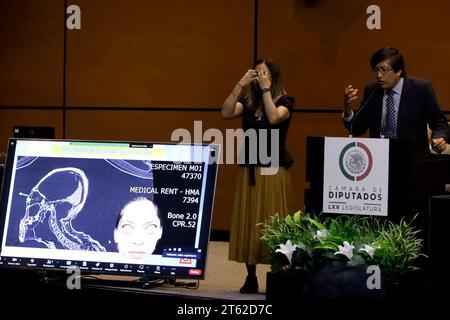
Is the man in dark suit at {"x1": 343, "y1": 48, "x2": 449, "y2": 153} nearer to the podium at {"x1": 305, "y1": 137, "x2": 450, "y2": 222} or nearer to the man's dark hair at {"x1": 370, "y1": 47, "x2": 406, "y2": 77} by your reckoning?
the man's dark hair at {"x1": 370, "y1": 47, "x2": 406, "y2": 77}

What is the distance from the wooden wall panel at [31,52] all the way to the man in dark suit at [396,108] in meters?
4.31

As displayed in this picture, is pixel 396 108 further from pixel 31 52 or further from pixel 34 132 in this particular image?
pixel 31 52

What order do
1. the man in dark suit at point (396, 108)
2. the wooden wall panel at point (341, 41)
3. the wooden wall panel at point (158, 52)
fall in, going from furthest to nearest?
the wooden wall panel at point (158, 52) < the wooden wall panel at point (341, 41) < the man in dark suit at point (396, 108)

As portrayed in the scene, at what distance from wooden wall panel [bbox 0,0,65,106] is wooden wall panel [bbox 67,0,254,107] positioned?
6.1 inches

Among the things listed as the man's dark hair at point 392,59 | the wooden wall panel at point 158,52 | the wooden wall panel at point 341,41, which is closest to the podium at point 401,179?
the man's dark hair at point 392,59

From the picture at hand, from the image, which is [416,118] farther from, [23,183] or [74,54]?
[74,54]

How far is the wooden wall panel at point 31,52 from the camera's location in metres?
7.70

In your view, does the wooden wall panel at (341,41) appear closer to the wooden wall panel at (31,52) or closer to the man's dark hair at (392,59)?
the wooden wall panel at (31,52)

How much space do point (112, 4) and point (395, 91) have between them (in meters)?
4.11

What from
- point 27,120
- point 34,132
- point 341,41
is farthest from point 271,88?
point 27,120

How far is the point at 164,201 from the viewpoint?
2.86 meters

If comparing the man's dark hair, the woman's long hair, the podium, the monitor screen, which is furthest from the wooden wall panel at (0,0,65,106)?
the podium

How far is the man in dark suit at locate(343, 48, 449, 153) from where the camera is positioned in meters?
3.80
